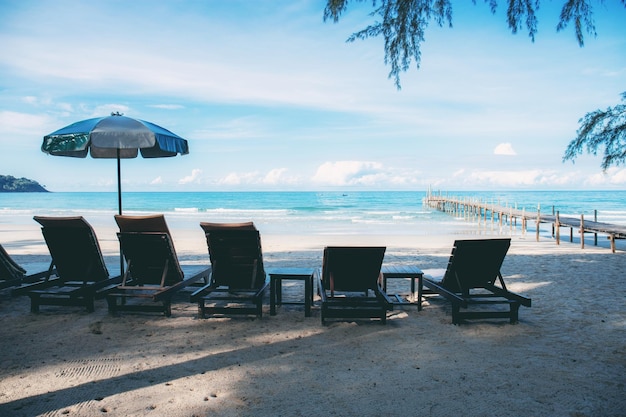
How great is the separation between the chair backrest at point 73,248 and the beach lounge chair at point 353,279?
268 cm

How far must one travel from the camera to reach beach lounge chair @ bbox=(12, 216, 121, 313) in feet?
15.9

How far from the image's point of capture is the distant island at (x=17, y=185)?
95188mm

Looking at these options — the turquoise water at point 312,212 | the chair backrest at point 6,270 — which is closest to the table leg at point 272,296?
the chair backrest at point 6,270

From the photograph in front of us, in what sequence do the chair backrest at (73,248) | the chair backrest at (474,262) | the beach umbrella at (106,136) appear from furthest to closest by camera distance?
the beach umbrella at (106,136), the chair backrest at (73,248), the chair backrest at (474,262)

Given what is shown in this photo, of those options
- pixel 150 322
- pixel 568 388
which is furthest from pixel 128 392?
pixel 568 388

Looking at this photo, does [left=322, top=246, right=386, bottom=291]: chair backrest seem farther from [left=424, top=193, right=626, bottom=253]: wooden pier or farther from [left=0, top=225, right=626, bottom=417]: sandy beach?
[left=424, top=193, right=626, bottom=253]: wooden pier

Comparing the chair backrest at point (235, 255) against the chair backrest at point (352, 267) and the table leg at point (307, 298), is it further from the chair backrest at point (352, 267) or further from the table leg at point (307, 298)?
the chair backrest at point (352, 267)

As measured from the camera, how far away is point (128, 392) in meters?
2.98

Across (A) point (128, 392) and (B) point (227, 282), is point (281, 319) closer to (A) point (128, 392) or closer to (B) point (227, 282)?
(B) point (227, 282)

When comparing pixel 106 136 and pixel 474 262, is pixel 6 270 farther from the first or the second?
pixel 474 262

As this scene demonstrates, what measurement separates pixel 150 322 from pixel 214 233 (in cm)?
118

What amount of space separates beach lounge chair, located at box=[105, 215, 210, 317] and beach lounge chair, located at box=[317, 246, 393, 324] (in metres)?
1.69

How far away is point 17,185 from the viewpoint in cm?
9669

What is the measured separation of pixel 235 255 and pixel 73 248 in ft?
6.29
